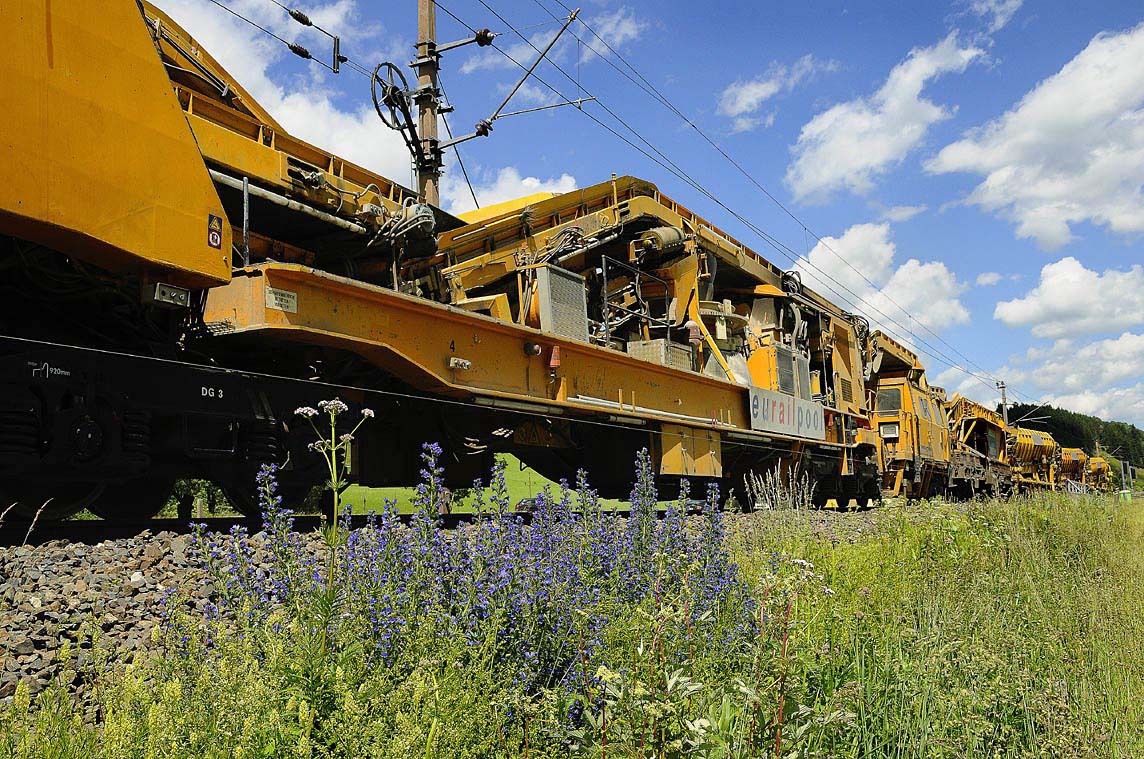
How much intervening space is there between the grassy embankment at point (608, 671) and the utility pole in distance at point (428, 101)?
39.1ft

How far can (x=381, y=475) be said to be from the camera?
768 cm

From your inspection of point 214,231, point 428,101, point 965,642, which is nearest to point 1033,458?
point 428,101

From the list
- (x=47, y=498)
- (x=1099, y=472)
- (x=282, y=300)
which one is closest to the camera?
(x=47, y=498)

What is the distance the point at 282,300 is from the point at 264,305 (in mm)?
144

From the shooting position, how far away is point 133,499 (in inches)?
238

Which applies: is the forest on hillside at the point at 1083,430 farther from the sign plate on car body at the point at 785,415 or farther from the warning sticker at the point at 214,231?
the warning sticker at the point at 214,231

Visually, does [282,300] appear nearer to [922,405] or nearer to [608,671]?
[608,671]

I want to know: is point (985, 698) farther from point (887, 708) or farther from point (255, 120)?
point (255, 120)

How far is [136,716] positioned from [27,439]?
3.15 m

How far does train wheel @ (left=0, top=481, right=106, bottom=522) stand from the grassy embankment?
2.63 m

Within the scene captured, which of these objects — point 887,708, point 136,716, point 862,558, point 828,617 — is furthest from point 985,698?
point 136,716

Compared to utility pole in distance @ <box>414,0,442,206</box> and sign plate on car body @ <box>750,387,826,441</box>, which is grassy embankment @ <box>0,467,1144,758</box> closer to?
sign plate on car body @ <box>750,387,826,441</box>

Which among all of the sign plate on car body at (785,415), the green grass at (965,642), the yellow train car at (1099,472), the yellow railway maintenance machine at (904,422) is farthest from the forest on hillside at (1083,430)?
the green grass at (965,642)


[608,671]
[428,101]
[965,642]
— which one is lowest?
[965,642]
